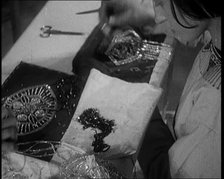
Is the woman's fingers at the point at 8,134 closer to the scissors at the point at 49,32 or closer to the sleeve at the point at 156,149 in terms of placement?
the sleeve at the point at 156,149

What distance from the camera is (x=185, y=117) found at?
2.25ft

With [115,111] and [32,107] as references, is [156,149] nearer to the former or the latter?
[115,111]

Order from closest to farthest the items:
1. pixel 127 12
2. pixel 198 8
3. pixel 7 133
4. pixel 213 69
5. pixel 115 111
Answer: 1. pixel 7 133
2. pixel 198 8
3. pixel 213 69
4. pixel 115 111
5. pixel 127 12

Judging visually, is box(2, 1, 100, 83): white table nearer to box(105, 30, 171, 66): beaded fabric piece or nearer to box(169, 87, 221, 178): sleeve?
box(105, 30, 171, 66): beaded fabric piece

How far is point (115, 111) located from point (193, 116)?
0.64 feet

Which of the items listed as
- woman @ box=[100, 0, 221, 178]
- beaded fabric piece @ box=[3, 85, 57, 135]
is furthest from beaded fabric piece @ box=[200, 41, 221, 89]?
beaded fabric piece @ box=[3, 85, 57, 135]

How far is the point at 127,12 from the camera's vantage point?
2.90 ft

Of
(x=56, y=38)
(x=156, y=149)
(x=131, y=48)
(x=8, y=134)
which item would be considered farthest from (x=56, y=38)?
(x=8, y=134)

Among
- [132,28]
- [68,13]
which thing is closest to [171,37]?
[132,28]

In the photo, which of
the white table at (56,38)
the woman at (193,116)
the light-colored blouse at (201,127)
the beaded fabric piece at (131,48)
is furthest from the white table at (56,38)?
the light-colored blouse at (201,127)

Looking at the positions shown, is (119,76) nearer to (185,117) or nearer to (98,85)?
(98,85)

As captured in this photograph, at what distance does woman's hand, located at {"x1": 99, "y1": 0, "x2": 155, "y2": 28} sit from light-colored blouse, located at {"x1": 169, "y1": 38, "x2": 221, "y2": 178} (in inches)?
9.0

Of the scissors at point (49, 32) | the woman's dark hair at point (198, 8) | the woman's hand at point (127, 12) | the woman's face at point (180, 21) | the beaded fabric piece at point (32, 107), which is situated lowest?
the beaded fabric piece at point (32, 107)

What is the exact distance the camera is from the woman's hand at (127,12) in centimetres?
83
